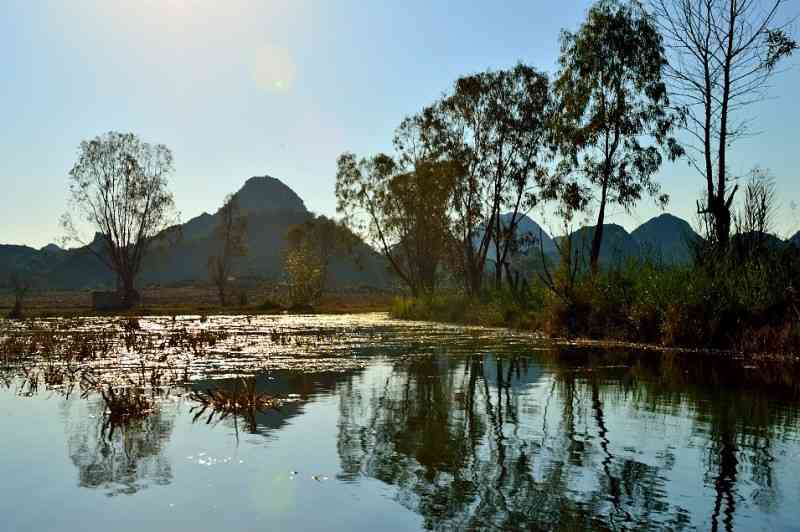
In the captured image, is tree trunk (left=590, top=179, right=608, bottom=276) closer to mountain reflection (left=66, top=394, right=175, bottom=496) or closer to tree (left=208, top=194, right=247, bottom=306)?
mountain reflection (left=66, top=394, right=175, bottom=496)

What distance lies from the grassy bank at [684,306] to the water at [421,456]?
5.75m

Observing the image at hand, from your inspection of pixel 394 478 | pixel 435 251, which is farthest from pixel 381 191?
pixel 394 478

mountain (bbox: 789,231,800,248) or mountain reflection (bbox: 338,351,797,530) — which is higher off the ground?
mountain (bbox: 789,231,800,248)

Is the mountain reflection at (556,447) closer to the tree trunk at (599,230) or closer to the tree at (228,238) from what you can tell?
the tree trunk at (599,230)

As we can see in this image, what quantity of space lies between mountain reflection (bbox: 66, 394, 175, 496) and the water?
0.11 ft

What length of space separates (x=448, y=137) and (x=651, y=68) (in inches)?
800

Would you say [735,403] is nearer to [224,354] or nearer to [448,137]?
[224,354]

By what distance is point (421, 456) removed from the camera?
9.09 m

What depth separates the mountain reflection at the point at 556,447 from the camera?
6.84m

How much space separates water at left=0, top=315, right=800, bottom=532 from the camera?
676 cm

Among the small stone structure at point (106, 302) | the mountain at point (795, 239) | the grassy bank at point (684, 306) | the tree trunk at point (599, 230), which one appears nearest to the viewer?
the grassy bank at point (684, 306)

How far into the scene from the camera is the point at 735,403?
42.5 feet

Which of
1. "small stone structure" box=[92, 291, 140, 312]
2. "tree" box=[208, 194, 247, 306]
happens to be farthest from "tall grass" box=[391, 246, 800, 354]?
"tree" box=[208, 194, 247, 306]

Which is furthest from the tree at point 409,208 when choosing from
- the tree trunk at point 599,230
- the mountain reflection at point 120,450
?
the mountain reflection at point 120,450
